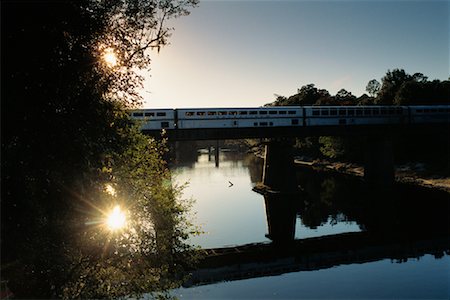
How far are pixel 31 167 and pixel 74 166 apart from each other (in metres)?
1.24

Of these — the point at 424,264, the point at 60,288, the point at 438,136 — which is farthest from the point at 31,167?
the point at 438,136

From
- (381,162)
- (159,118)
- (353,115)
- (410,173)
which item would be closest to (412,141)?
(410,173)

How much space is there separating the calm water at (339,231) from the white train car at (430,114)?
501 inches

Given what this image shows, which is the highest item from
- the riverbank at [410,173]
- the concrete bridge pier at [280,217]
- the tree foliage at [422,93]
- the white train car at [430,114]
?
the tree foliage at [422,93]

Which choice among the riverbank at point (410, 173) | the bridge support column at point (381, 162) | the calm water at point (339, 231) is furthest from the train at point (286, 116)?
the calm water at point (339, 231)

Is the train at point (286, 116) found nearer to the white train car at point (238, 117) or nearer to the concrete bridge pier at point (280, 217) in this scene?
the white train car at point (238, 117)

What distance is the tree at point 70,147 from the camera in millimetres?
10586

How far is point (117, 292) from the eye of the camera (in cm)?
1463

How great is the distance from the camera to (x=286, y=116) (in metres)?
50.2

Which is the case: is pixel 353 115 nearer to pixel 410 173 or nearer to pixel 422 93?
pixel 410 173

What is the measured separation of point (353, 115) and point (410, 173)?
19.7 meters

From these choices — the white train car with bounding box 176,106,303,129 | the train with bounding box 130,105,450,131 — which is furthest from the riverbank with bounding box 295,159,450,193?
the white train car with bounding box 176,106,303,129

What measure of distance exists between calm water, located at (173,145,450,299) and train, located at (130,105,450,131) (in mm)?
11209

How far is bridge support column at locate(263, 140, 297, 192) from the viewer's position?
52.3m
